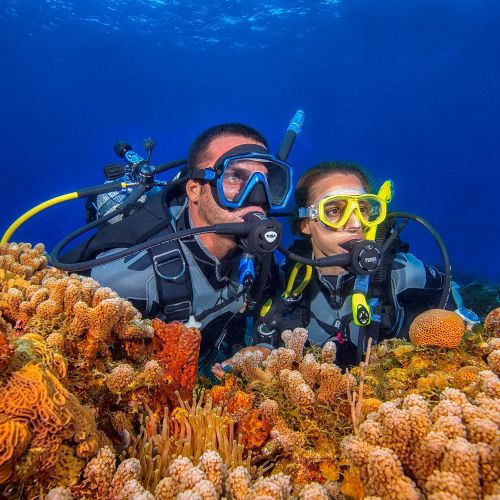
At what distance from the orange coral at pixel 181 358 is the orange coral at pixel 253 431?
1.92 ft

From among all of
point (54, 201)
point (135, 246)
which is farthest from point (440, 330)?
point (54, 201)

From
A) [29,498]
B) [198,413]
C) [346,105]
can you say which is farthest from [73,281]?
[346,105]

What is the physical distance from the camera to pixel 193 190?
439 cm

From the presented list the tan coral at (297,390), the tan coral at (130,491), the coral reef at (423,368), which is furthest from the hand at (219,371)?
the tan coral at (130,491)

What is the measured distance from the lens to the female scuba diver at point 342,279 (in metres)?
4.18

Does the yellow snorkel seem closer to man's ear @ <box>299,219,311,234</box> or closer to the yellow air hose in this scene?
man's ear @ <box>299,219,311,234</box>

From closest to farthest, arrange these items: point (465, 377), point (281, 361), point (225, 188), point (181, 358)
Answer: point (465, 377) → point (181, 358) → point (281, 361) → point (225, 188)

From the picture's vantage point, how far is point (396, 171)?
318 ft

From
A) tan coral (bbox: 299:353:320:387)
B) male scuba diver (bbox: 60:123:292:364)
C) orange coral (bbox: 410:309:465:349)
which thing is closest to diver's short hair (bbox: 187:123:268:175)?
male scuba diver (bbox: 60:123:292:364)

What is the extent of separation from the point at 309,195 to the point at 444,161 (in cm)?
10901

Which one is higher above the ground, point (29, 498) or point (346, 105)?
point (346, 105)

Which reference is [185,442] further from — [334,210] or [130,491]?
[334,210]

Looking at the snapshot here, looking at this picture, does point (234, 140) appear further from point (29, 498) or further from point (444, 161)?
point (444, 161)

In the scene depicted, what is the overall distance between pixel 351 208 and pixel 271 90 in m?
80.7
